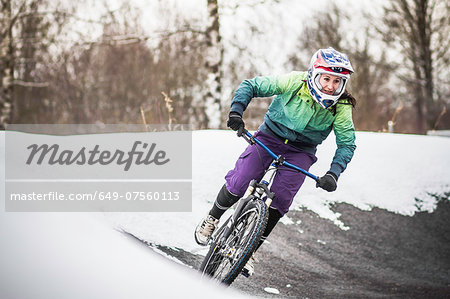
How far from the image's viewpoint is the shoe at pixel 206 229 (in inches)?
180

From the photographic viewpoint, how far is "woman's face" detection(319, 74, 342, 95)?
397 centimetres

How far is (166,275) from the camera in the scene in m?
3.68

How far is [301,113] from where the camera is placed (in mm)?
4172

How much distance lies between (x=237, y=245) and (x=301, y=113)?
1303 millimetres

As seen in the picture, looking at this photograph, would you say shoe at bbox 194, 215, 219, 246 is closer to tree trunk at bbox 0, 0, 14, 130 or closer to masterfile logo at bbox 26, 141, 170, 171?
masterfile logo at bbox 26, 141, 170, 171

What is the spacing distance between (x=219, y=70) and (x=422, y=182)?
18.2 ft

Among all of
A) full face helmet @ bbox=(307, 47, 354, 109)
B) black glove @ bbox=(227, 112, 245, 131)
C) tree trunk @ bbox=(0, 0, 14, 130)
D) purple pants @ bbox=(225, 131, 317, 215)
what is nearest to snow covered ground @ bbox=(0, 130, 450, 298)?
purple pants @ bbox=(225, 131, 317, 215)

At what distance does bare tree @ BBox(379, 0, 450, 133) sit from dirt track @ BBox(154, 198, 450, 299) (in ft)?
48.4

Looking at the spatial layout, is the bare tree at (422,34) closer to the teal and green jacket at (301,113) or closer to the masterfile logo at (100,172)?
the masterfile logo at (100,172)

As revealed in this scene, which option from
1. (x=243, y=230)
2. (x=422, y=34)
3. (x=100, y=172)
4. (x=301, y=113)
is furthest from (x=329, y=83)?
(x=422, y=34)

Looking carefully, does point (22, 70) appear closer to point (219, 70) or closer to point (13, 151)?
point (219, 70)

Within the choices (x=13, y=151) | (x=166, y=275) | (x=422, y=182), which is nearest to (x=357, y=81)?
(x=422, y=182)

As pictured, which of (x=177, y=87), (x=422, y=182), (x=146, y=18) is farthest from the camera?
(x=177, y=87)

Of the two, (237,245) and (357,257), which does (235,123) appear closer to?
(237,245)
